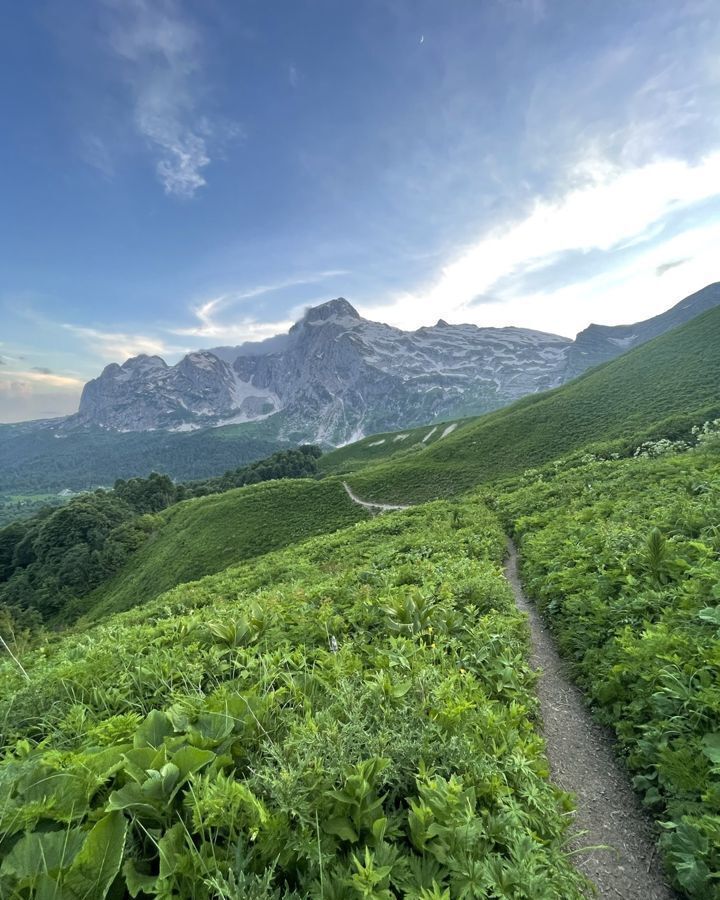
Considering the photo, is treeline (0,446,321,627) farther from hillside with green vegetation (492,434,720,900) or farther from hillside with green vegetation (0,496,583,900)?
hillside with green vegetation (492,434,720,900)

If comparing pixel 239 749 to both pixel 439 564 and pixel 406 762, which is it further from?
pixel 439 564

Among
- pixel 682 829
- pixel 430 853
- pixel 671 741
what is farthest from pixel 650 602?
pixel 430 853

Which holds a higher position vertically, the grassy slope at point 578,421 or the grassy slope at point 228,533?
the grassy slope at point 578,421

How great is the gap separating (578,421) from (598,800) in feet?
190

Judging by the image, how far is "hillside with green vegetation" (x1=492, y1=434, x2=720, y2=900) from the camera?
4633mm

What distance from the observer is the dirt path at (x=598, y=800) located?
4539 mm

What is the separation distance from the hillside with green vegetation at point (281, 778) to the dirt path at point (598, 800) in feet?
1.76

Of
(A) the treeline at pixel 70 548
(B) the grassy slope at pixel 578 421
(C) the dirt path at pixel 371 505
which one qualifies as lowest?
(A) the treeline at pixel 70 548

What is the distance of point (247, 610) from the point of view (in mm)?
9859

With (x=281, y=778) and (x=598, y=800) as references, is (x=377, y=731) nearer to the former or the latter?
(x=281, y=778)

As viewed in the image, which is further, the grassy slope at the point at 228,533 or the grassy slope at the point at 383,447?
the grassy slope at the point at 383,447

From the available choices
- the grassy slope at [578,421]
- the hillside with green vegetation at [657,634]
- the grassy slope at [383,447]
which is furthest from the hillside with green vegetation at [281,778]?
the grassy slope at [383,447]

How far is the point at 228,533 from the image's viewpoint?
1918 inches

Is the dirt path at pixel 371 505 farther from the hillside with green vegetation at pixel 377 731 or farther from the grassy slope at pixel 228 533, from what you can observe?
the hillside with green vegetation at pixel 377 731
